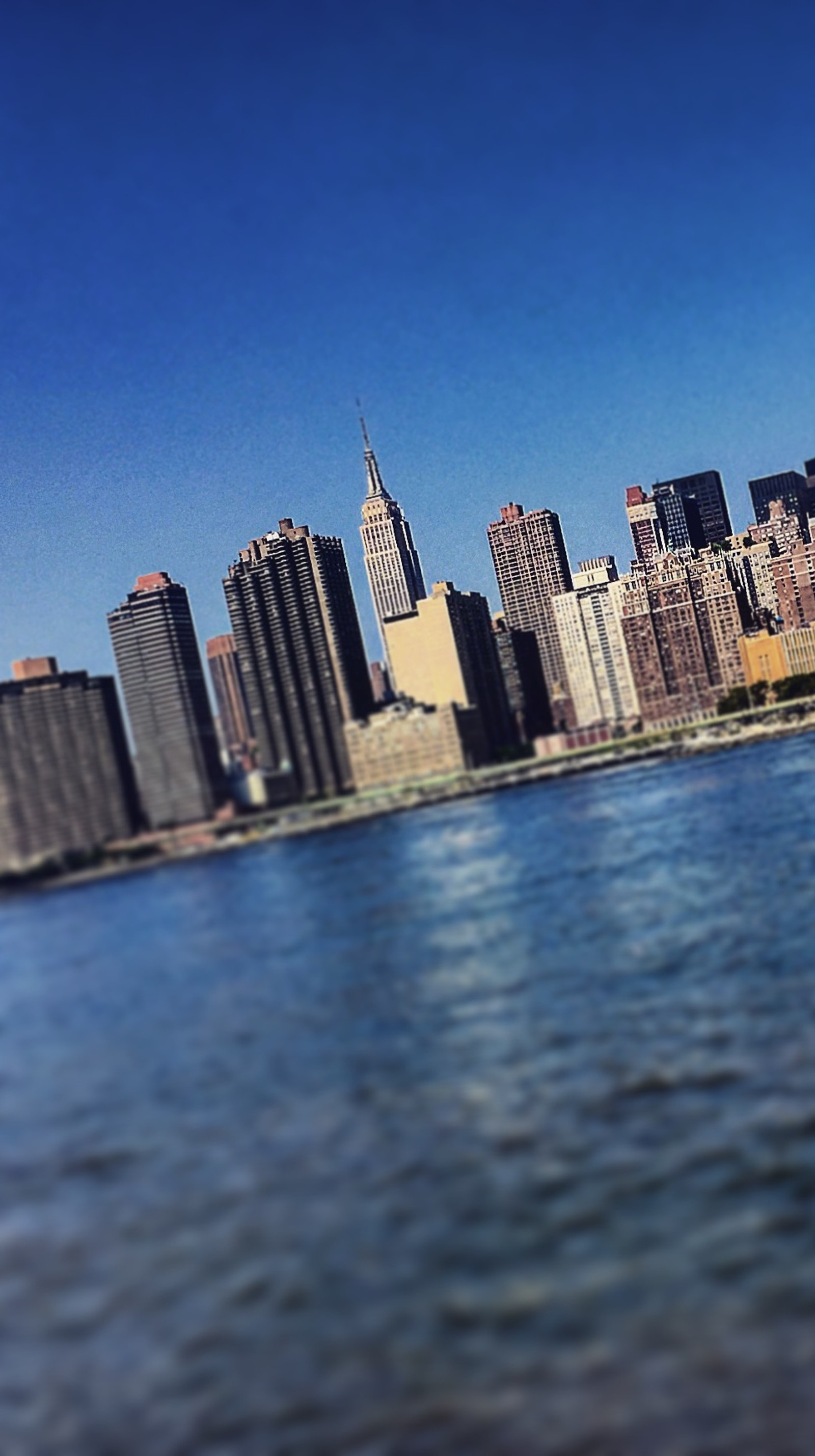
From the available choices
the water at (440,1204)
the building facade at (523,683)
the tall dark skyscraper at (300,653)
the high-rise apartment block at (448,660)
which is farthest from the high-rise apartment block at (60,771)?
the building facade at (523,683)

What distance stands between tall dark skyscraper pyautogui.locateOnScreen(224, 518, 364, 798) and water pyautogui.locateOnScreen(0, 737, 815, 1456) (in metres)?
88.1

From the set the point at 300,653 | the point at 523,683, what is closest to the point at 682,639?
the point at 523,683

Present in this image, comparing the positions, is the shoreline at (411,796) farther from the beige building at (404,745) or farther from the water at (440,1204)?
the water at (440,1204)

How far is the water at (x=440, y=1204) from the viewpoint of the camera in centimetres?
827

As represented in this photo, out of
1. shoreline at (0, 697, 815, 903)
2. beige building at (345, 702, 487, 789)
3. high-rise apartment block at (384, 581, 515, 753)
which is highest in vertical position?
high-rise apartment block at (384, 581, 515, 753)

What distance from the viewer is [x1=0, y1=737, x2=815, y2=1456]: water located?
827 cm

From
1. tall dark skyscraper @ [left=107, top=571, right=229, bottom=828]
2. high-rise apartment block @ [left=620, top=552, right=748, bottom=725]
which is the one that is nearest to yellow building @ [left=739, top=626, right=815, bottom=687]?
high-rise apartment block @ [left=620, top=552, right=748, bottom=725]

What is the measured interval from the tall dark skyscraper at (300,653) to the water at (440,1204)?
289 feet

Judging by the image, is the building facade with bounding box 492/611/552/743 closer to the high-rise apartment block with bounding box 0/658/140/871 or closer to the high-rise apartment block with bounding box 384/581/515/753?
the high-rise apartment block with bounding box 384/581/515/753

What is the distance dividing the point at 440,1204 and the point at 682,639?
176800 millimetres

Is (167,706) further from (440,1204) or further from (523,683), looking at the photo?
(440,1204)

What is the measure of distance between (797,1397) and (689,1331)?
38.4 inches

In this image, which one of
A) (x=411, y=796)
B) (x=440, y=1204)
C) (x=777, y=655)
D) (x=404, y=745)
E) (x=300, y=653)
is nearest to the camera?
(x=440, y=1204)

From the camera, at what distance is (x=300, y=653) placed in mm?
135375
